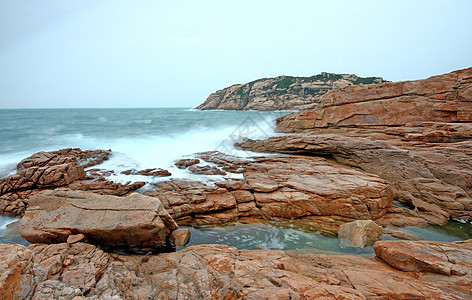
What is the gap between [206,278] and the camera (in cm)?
343

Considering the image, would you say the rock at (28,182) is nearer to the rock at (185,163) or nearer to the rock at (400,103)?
the rock at (185,163)

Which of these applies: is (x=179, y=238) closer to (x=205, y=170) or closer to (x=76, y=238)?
(x=76, y=238)

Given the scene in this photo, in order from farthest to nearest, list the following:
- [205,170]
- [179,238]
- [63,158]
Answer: [205,170] → [63,158] → [179,238]

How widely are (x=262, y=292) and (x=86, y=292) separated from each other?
2526mm

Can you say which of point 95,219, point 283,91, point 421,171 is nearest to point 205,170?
point 95,219

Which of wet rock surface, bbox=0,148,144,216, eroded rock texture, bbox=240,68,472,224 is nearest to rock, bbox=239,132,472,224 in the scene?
Answer: eroded rock texture, bbox=240,68,472,224

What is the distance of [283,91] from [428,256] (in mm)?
73557

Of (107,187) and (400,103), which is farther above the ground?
(400,103)

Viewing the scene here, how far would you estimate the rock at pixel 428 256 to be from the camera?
3.63 meters

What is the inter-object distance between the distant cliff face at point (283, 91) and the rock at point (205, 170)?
51016 mm

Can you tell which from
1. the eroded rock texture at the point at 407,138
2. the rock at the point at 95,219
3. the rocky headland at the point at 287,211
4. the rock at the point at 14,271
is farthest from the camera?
the eroded rock texture at the point at 407,138

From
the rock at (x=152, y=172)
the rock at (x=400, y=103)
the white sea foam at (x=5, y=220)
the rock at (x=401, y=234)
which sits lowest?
the white sea foam at (x=5, y=220)

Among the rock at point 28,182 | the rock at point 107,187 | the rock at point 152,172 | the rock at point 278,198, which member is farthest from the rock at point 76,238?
the rock at point 152,172

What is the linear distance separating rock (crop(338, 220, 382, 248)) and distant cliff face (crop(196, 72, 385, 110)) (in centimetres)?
5327
